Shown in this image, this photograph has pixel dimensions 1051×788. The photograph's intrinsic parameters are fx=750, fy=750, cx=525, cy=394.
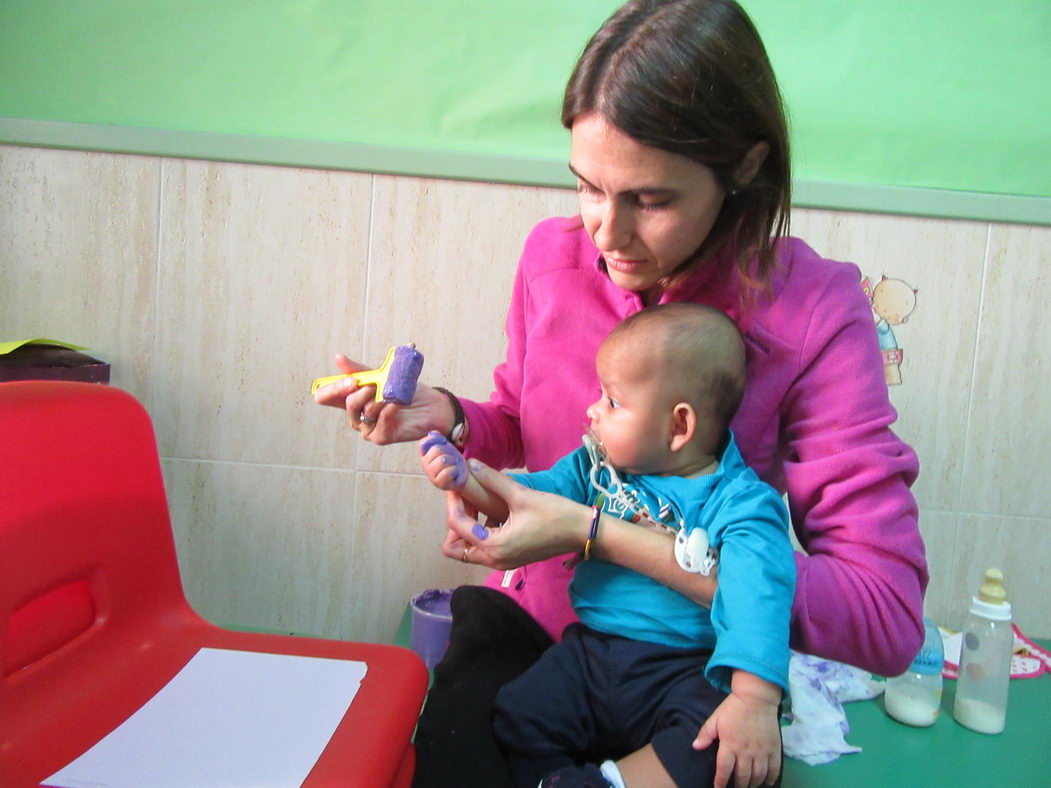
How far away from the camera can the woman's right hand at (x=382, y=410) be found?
0.84 meters

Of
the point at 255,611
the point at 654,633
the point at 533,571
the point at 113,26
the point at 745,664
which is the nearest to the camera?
the point at 745,664

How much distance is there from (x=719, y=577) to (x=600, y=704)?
0.18m

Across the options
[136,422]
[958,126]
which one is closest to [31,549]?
[136,422]

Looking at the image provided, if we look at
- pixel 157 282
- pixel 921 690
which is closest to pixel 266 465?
pixel 157 282

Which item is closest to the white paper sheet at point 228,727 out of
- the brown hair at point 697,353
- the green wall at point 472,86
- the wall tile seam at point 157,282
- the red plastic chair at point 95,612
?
the red plastic chair at point 95,612

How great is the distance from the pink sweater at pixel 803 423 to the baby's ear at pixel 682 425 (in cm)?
9

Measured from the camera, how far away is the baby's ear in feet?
2.57

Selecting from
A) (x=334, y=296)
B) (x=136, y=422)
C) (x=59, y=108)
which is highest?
(x=59, y=108)

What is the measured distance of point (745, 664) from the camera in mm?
651

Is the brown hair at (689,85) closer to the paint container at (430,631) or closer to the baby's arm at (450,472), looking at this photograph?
the baby's arm at (450,472)

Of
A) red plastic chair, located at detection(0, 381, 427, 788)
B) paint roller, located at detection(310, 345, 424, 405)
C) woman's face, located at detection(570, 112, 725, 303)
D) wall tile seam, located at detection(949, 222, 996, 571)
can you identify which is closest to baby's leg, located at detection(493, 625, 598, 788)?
red plastic chair, located at detection(0, 381, 427, 788)

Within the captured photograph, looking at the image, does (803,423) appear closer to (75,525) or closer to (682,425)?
(682,425)

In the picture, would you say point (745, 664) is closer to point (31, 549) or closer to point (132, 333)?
point (31, 549)

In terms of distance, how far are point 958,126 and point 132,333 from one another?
1.62 m
